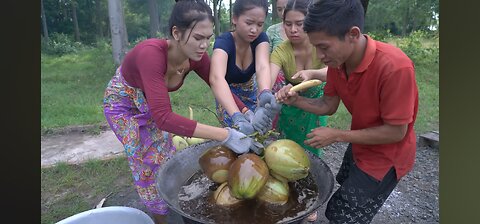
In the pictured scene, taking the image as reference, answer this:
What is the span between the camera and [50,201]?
11.1 ft

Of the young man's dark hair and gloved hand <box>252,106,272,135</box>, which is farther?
gloved hand <box>252,106,272,135</box>

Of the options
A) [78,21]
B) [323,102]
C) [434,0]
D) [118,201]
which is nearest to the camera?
[323,102]

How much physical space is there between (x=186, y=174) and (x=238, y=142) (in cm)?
31

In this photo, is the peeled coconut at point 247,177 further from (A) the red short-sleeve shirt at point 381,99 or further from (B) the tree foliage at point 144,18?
(B) the tree foliage at point 144,18

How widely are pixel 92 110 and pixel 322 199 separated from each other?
15.5 ft

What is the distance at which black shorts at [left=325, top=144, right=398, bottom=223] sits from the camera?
5.95 ft

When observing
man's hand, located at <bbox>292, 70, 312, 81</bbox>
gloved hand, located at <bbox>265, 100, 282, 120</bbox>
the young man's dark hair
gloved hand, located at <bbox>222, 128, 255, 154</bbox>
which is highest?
the young man's dark hair

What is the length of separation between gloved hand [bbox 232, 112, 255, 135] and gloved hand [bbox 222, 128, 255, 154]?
0.14m

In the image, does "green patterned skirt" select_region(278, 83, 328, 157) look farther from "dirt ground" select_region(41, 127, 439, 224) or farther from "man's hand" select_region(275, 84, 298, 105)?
"dirt ground" select_region(41, 127, 439, 224)

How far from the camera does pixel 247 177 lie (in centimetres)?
157

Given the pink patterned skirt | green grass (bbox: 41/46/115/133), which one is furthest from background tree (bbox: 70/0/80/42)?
the pink patterned skirt
